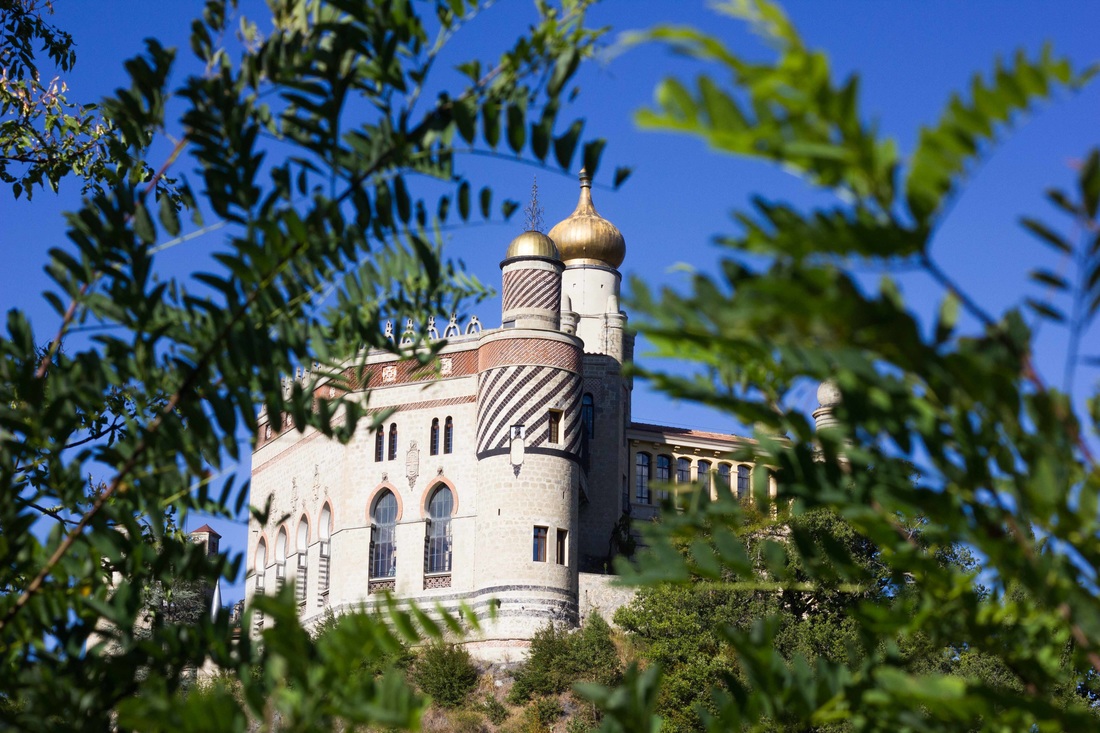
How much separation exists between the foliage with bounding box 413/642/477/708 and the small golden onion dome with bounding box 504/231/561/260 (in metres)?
9.74

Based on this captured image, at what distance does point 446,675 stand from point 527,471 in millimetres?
4965

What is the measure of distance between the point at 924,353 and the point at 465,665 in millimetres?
26916

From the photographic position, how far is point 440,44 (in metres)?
2.80

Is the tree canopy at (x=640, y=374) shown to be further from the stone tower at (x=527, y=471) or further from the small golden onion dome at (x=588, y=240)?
the small golden onion dome at (x=588, y=240)

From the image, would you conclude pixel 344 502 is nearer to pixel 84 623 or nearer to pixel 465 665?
pixel 465 665

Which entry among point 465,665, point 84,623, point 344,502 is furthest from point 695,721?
point 84,623

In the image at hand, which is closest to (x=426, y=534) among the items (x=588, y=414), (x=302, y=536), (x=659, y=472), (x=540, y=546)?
(x=540, y=546)

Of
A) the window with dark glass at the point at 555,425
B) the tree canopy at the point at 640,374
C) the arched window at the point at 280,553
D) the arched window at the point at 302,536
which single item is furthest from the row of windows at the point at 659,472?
the tree canopy at the point at 640,374

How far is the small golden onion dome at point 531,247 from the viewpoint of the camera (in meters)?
31.7

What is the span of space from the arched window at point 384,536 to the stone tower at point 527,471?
2.50 metres

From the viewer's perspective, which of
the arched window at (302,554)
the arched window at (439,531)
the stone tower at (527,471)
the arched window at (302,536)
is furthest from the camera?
the arched window at (302,536)

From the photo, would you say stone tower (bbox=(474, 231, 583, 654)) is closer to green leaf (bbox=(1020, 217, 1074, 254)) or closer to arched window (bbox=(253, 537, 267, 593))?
arched window (bbox=(253, 537, 267, 593))

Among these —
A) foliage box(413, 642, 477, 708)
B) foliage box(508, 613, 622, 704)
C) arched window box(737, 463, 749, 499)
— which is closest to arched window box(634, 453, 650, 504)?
arched window box(737, 463, 749, 499)

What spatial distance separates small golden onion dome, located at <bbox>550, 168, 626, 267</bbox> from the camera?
37531 mm
